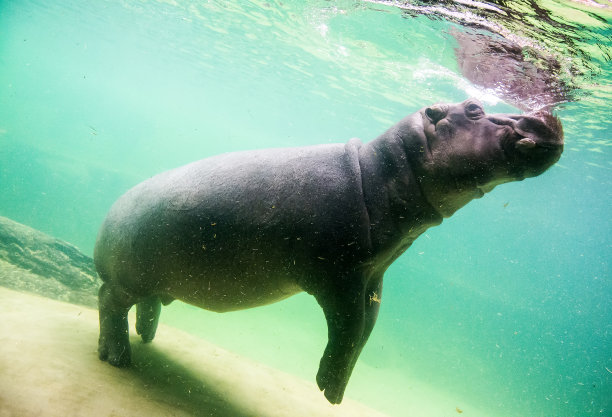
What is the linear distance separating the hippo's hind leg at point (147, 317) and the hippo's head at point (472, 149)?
3.25 metres

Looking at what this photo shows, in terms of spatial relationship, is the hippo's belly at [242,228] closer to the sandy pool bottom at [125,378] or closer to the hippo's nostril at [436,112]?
the hippo's nostril at [436,112]

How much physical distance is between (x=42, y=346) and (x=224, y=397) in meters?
1.64

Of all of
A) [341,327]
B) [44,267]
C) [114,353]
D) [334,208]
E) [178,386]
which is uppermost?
[334,208]

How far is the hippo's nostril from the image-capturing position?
8.18 ft

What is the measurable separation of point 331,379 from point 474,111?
82.0 inches

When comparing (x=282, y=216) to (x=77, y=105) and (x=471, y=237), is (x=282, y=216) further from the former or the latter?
(x=77, y=105)

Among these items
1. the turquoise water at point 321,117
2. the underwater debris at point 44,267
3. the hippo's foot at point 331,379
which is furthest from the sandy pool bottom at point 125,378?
the turquoise water at point 321,117

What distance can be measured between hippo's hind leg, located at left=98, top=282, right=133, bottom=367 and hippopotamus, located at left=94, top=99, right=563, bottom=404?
765mm

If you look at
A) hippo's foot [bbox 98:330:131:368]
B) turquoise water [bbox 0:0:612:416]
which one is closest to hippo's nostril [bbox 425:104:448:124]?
hippo's foot [bbox 98:330:131:368]

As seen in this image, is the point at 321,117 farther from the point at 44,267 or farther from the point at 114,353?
the point at 114,353

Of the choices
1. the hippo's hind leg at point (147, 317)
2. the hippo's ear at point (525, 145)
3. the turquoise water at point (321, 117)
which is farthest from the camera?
the turquoise water at point (321, 117)

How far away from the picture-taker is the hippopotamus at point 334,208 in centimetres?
232

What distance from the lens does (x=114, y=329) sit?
11.2ft

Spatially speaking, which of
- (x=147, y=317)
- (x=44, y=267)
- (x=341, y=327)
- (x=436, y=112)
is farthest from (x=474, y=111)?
(x=44, y=267)
